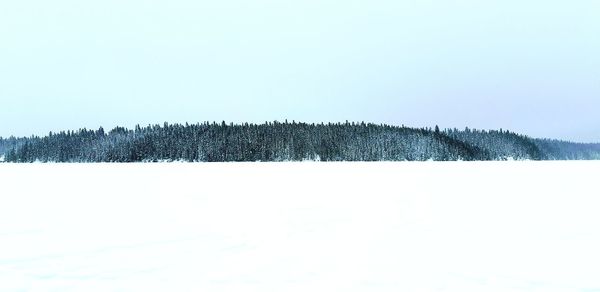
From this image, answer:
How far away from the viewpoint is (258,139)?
132 meters

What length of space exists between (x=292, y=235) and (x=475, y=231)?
12.9ft

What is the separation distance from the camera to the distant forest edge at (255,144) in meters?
131

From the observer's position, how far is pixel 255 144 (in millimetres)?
131125

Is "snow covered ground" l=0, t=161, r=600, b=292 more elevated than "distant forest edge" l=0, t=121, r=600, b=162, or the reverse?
"distant forest edge" l=0, t=121, r=600, b=162

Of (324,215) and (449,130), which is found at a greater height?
(449,130)

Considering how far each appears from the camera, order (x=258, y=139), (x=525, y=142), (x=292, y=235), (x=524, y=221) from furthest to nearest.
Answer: (x=525, y=142) → (x=258, y=139) → (x=524, y=221) → (x=292, y=235)

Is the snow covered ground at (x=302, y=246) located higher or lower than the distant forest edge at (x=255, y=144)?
lower

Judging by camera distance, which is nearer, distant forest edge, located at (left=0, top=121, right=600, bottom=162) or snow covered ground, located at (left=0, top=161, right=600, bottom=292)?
snow covered ground, located at (left=0, top=161, right=600, bottom=292)

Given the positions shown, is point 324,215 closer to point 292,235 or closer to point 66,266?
point 292,235

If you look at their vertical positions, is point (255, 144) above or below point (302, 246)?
above

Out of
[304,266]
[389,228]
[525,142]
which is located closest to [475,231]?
[389,228]

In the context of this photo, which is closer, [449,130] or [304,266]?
[304,266]

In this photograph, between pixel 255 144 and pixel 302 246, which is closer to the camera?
pixel 302 246

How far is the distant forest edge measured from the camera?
130625 mm
